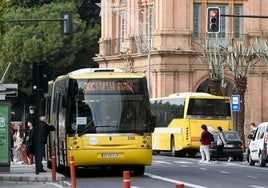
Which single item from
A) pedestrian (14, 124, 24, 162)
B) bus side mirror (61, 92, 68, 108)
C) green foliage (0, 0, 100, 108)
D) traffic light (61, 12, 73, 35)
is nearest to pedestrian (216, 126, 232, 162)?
pedestrian (14, 124, 24, 162)

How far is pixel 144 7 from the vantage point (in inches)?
3059

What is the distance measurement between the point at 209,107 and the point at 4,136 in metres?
22.2

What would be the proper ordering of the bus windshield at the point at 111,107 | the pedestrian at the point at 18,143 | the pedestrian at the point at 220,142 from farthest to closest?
the pedestrian at the point at 220,142 → the pedestrian at the point at 18,143 → the bus windshield at the point at 111,107

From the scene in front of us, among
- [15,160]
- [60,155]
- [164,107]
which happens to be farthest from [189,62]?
[60,155]

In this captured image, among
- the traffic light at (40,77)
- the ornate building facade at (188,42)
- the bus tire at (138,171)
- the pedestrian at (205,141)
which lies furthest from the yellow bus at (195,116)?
the traffic light at (40,77)

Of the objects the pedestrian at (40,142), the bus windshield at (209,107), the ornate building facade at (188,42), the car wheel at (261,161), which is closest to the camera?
the pedestrian at (40,142)

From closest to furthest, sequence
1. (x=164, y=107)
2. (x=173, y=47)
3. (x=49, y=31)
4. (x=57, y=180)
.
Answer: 1. (x=57, y=180)
2. (x=164, y=107)
3. (x=173, y=47)
4. (x=49, y=31)

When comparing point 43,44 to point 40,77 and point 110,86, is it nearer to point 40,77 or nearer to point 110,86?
point 110,86

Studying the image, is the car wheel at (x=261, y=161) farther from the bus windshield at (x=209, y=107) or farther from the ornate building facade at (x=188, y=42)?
the ornate building facade at (x=188, y=42)

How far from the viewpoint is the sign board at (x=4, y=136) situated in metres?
34.8

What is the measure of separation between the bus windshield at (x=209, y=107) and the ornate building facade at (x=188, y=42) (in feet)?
50.7

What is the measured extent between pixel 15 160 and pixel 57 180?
1974 centimetres

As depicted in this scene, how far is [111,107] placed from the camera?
32906 millimetres

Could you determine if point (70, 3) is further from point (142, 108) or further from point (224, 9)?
point (142, 108)
